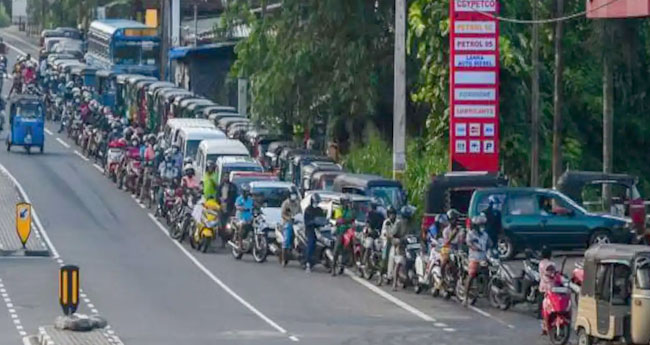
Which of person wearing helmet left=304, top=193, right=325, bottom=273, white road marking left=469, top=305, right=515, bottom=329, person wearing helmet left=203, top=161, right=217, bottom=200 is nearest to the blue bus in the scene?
person wearing helmet left=203, top=161, right=217, bottom=200

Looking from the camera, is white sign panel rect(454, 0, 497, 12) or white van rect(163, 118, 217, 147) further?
white van rect(163, 118, 217, 147)

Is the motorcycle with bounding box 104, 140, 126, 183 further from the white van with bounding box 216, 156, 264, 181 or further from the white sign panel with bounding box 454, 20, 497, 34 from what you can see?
the white sign panel with bounding box 454, 20, 497, 34

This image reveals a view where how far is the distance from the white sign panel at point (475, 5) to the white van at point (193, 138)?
10.6 metres

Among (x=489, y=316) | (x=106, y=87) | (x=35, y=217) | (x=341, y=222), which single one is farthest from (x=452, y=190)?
(x=106, y=87)

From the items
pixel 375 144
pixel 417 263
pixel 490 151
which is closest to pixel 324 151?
pixel 375 144

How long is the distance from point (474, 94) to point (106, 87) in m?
33.2

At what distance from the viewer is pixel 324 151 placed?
59.0m

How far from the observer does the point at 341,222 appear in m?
40.6

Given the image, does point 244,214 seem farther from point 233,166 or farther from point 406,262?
point 406,262

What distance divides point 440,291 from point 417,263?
105cm

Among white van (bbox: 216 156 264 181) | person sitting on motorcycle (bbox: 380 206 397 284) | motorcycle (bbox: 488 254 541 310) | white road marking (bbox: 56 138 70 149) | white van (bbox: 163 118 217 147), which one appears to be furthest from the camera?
white road marking (bbox: 56 138 70 149)

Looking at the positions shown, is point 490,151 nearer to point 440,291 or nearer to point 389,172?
point 389,172

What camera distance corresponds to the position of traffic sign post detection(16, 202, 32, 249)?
42.0 metres

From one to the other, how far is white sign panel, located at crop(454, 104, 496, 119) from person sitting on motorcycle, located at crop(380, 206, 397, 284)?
7831 millimetres
